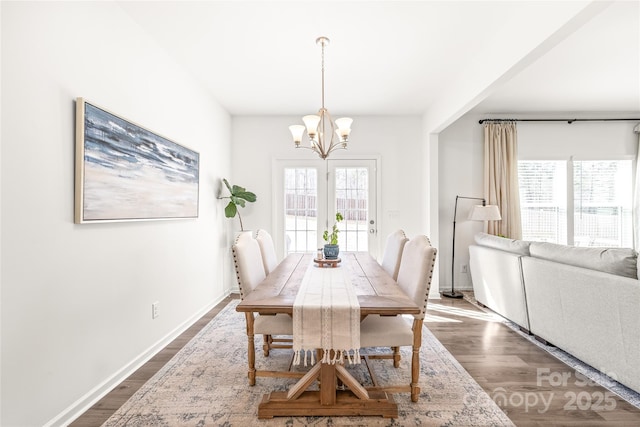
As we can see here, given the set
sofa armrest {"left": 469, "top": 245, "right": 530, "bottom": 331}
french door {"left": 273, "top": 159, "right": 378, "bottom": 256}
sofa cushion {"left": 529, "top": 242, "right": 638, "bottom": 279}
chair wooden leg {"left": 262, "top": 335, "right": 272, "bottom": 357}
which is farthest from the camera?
french door {"left": 273, "top": 159, "right": 378, "bottom": 256}

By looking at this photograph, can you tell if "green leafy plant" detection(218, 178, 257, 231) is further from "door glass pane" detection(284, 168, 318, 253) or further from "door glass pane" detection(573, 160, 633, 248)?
"door glass pane" detection(573, 160, 633, 248)

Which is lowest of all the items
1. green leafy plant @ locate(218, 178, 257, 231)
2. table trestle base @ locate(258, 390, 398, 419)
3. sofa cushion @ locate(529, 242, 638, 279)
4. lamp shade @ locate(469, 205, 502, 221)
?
table trestle base @ locate(258, 390, 398, 419)

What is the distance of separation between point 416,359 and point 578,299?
140 centimetres

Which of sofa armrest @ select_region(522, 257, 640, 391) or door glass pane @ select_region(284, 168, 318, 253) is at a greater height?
door glass pane @ select_region(284, 168, 318, 253)

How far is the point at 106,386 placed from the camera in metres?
2.09

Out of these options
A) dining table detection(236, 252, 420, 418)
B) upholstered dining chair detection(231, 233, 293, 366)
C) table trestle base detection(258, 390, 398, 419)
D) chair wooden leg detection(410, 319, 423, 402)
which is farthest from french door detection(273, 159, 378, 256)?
table trestle base detection(258, 390, 398, 419)

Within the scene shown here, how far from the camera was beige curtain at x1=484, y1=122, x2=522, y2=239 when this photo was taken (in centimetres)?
466

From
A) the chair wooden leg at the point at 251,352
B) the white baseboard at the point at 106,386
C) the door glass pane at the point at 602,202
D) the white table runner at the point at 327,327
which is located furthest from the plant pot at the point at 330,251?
the door glass pane at the point at 602,202

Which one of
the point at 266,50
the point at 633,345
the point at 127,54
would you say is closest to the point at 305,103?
the point at 266,50

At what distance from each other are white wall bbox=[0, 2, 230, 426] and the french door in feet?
6.90

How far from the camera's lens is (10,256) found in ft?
4.83

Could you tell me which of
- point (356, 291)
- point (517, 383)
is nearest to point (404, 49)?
point (356, 291)

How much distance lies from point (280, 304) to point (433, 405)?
44.7 inches

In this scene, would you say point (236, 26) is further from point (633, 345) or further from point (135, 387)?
point (633, 345)
